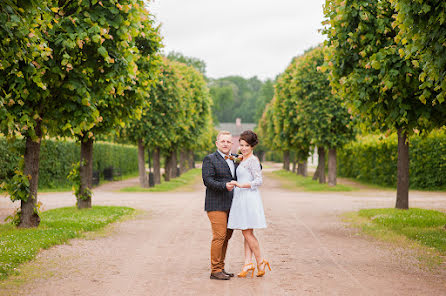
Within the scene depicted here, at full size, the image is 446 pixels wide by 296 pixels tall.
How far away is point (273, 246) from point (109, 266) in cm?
330

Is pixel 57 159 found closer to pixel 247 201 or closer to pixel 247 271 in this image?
pixel 247 271

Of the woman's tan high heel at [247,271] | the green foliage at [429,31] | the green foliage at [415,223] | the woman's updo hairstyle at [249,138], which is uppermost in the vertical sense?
the green foliage at [429,31]

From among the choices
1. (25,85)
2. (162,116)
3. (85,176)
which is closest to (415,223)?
(25,85)

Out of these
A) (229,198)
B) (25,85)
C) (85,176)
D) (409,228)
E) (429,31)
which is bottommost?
(409,228)

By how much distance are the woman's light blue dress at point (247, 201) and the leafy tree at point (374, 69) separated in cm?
406

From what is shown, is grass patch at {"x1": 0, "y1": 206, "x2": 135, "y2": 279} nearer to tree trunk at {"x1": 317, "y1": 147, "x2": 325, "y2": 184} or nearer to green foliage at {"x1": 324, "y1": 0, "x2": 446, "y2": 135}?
green foliage at {"x1": 324, "y1": 0, "x2": 446, "y2": 135}

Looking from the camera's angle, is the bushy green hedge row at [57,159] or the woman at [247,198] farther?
the bushy green hedge row at [57,159]

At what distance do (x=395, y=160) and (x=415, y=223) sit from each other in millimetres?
16600

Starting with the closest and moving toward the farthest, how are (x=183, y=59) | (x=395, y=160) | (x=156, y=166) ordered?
(x=395, y=160)
(x=156, y=166)
(x=183, y=59)

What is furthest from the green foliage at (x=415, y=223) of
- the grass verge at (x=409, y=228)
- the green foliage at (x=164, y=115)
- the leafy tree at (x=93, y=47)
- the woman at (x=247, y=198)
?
the green foliage at (x=164, y=115)

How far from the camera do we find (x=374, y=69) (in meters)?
10.9

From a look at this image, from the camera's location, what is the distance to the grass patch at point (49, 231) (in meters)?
7.86

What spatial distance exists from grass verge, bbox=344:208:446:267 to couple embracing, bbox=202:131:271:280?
10.3ft

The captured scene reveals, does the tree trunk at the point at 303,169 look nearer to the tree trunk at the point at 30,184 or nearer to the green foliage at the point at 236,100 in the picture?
the tree trunk at the point at 30,184
